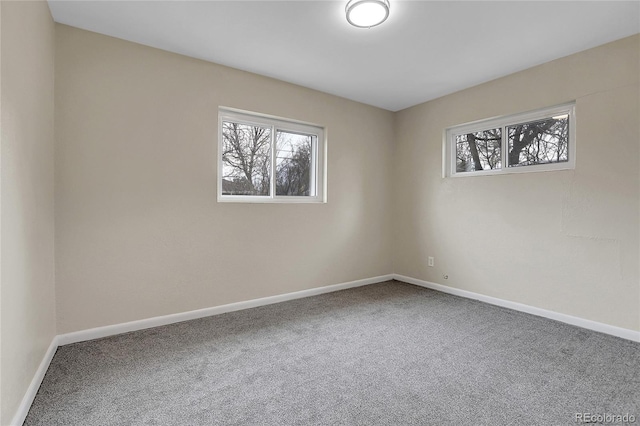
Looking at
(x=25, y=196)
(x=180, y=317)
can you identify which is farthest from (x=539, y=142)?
(x=25, y=196)

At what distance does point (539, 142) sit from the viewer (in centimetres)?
316

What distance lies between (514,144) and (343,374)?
300 cm

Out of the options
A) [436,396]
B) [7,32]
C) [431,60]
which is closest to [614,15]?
[431,60]

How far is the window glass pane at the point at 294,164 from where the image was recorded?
3.65 meters

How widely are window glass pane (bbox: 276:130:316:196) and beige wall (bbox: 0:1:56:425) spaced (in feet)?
6.71

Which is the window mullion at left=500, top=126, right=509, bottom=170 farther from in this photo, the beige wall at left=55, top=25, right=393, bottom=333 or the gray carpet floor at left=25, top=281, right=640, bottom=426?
the beige wall at left=55, top=25, right=393, bottom=333

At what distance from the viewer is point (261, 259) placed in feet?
11.1

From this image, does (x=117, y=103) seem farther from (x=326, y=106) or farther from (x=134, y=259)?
(x=326, y=106)

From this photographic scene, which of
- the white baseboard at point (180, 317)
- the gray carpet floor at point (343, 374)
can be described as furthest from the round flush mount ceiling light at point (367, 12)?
the white baseboard at point (180, 317)

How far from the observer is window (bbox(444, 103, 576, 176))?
2992mm

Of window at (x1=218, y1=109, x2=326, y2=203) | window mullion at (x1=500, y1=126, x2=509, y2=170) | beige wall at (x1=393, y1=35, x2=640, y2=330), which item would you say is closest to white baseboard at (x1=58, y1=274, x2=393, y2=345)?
window at (x1=218, y1=109, x2=326, y2=203)

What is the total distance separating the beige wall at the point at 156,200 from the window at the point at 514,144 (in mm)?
1738

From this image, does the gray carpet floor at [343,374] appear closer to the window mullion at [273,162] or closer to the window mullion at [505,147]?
the window mullion at [273,162]

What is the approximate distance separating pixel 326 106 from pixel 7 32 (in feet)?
9.61
